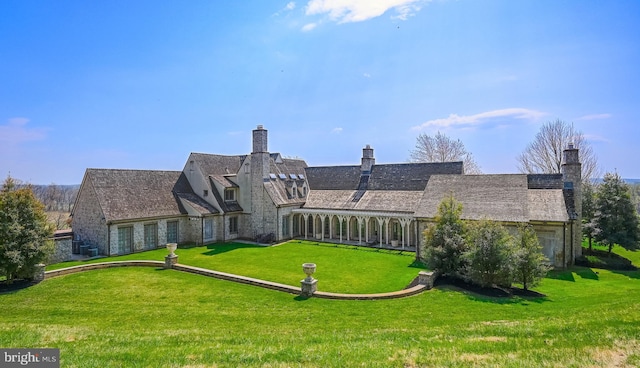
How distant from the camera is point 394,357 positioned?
730cm

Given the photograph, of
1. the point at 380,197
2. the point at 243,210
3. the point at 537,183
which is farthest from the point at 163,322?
the point at 537,183

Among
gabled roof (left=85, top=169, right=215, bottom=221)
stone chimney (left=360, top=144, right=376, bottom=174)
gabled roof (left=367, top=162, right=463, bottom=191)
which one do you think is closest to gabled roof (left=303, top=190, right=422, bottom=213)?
gabled roof (left=367, top=162, right=463, bottom=191)

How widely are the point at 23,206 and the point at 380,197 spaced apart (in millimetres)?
24110

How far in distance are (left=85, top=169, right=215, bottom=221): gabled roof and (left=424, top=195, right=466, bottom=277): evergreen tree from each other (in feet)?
65.1

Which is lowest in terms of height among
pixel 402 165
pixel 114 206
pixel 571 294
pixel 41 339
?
pixel 571 294

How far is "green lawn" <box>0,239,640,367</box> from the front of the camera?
7320mm

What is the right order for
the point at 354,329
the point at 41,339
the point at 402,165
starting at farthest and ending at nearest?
the point at 402,165 → the point at 354,329 → the point at 41,339

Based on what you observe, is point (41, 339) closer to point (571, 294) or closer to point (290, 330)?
point (290, 330)

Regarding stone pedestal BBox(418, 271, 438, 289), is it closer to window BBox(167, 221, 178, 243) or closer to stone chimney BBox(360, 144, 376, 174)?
stone chimney BBox(360, 144, 376, 174)

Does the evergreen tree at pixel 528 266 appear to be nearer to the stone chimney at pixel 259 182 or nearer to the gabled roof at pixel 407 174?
the gabled roof at pixel 407 174

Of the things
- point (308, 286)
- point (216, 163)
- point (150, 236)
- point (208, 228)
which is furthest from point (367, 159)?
point (308, 286)

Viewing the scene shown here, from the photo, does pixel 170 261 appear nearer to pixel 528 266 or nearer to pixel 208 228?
pixel 208 228

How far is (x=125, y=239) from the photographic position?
955 inches

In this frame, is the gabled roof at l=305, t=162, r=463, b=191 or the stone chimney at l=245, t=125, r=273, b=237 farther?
the gabled roof at l=305, t=162, r=463, b=191
